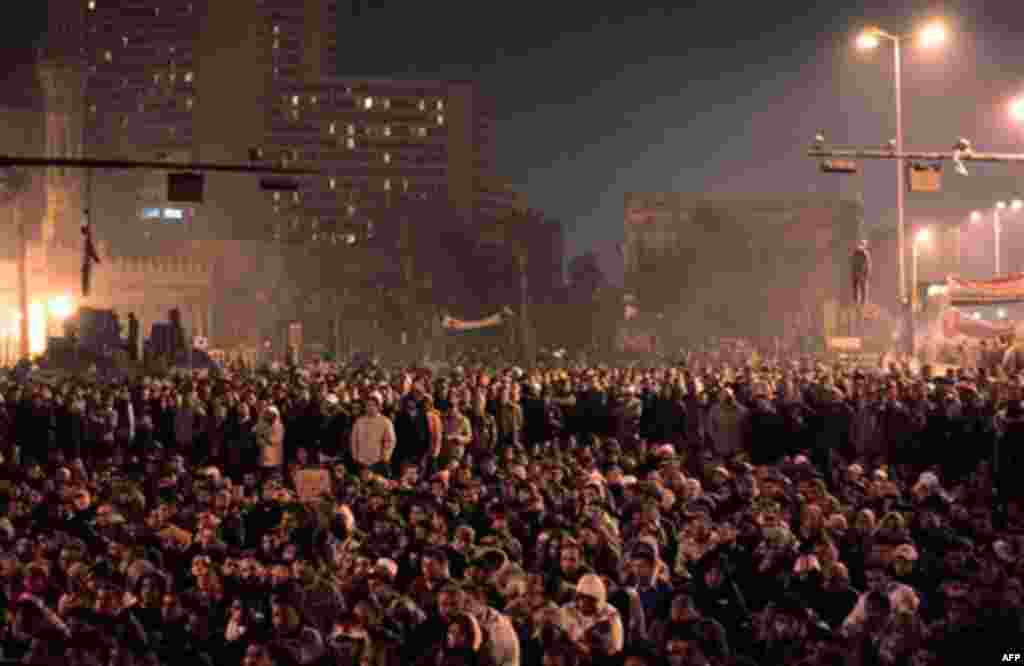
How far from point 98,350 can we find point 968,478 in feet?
111

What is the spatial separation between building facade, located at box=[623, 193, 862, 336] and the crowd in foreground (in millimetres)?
47501

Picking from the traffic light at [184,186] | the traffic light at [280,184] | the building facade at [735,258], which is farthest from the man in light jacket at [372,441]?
the building facade at [735,258]

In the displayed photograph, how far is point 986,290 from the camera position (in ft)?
91.5

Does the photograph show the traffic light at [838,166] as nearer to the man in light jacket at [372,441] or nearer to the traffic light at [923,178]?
the traffic light at [923,178]

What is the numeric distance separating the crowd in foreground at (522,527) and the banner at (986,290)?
368 cm

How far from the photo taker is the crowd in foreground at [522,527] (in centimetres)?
910

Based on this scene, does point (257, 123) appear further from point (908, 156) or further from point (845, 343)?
point (908, 156)

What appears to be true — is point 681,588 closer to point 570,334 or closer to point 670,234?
point 570,334

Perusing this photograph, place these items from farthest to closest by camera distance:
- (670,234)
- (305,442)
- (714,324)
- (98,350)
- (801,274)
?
(670,234)
(801,274)
(714,324)
(98,350)
(305,442)

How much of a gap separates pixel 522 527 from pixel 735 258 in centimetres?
6733

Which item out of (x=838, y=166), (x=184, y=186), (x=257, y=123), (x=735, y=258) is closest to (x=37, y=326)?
(x=735, y=258)

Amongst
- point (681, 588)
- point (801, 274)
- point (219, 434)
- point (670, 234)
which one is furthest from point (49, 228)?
point (681, 588)

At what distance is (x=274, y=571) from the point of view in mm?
11672

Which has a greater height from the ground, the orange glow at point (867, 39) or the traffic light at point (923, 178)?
the orange glow at point (867, 39)
